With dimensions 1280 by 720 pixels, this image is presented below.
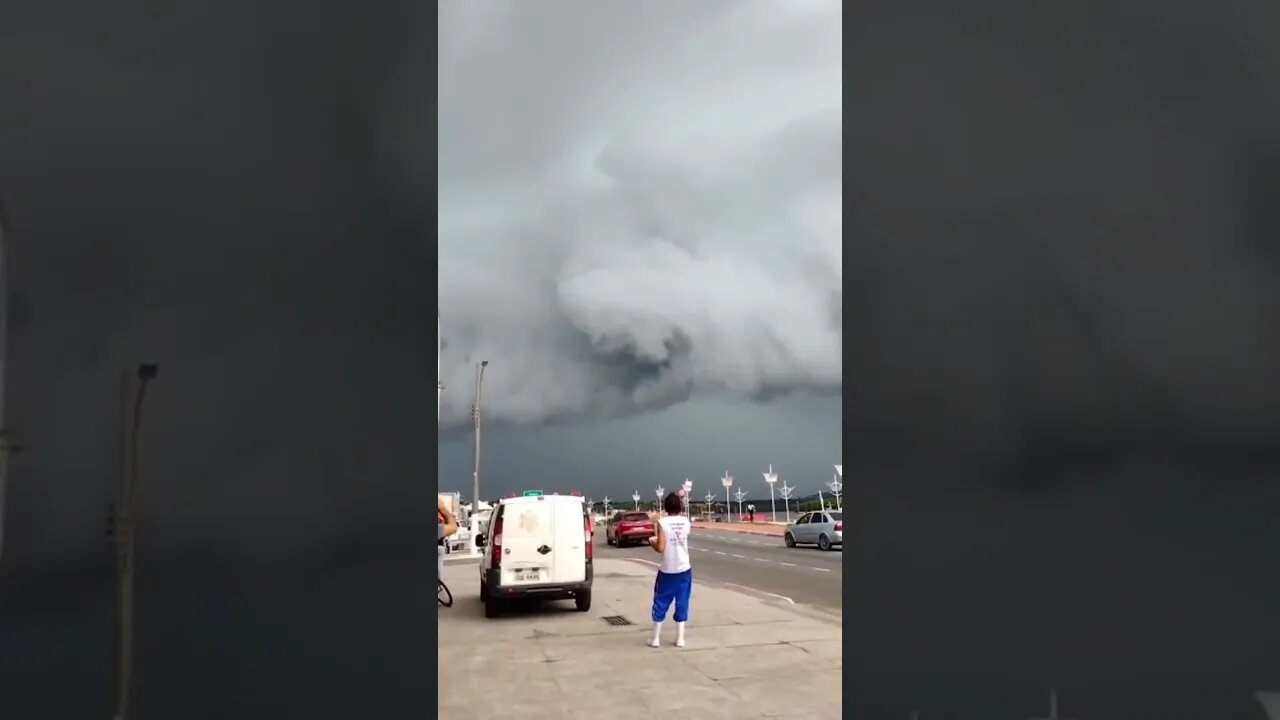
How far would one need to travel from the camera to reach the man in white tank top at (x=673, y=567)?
9148 millimetres

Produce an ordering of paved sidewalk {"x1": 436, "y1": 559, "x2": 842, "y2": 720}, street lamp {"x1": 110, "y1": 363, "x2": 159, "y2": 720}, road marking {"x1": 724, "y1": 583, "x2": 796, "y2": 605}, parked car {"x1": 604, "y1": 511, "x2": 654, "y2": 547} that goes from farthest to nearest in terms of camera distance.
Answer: parked car {"x1": 604, "y1": 511, "x2": 654, "y2": 547} < road marking {"x1": 724, "y1": 583, "x2": 796, "y2": 605} < paved sidewalk {"x1": 436, "y1": 559, "x2": 842, "y2": 720} < street lamp {"x1": 110, "y1": 363, "x2": 159, "y2": 720}

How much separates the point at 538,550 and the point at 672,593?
11.5ft

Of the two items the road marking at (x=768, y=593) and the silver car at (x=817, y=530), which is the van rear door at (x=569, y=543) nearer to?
the road marking at (x=768, y=593)

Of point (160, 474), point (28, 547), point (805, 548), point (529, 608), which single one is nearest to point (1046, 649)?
point (160, 474)

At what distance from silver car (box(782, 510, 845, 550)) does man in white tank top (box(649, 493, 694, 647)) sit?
2074cm

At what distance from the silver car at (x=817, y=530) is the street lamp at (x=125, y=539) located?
2735cm

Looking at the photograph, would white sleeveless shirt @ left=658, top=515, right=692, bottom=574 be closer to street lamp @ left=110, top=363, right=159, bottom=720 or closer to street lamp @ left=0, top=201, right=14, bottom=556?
street lamp @ left=110, top=363, right=159, bottom=720

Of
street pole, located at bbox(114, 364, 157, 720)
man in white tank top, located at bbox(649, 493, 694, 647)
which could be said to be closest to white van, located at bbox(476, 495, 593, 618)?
man in white tank top, located at bbox(649, 493, 694, 647)

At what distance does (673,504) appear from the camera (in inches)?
363

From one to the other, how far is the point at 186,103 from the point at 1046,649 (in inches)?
172

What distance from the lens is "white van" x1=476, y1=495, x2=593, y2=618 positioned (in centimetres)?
1235

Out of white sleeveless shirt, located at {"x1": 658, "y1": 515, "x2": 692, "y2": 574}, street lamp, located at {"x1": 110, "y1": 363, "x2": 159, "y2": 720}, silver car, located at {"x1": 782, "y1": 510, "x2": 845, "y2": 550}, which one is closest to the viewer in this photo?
street lamp, located at {"x1": 110, "y1": 363, "x2": 159, "y2": 720}

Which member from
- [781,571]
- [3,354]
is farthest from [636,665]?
[781,571]

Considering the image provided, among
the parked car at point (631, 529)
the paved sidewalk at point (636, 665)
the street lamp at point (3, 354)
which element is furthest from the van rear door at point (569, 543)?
the parked car at point (631, 529)
